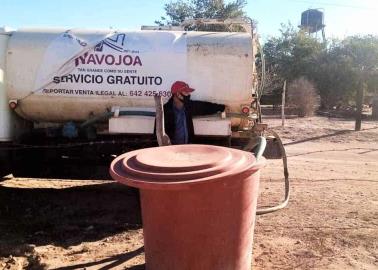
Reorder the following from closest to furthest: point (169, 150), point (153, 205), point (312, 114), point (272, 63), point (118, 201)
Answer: point (153, 205) < point (169, 150) < point (118, 201) < point (312, 114) < point (272, 63)

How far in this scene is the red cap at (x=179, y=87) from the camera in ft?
20.5

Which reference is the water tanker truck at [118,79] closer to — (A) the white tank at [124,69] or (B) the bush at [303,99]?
(A) the white tank at [124,69]

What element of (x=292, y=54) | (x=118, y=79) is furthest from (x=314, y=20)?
(x=118, y=79)

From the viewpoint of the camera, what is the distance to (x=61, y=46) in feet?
20.9

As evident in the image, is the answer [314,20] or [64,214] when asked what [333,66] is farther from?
[64,214]

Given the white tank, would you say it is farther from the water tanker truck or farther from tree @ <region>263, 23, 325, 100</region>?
tree @ <region>263, 23, 325, 100</region>

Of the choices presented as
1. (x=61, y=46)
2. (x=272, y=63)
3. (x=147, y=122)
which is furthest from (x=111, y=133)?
(x=272, y=63)

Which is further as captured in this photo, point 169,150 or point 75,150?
point 75,150

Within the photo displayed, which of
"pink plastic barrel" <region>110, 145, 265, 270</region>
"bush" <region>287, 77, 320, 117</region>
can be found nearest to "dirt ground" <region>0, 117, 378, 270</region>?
"pink plastic barrel" <region>110, 145, 265, 270</region>

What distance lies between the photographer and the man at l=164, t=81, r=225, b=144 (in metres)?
6.16

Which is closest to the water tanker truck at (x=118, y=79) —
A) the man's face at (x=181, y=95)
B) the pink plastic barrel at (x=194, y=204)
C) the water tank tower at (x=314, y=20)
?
the man's face at (x=181, y=95)

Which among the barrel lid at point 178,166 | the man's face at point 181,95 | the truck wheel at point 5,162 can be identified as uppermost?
the man's face at point 181,95

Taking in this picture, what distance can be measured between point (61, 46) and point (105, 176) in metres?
1.90

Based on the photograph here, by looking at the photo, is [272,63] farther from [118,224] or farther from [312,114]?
[118,224]
